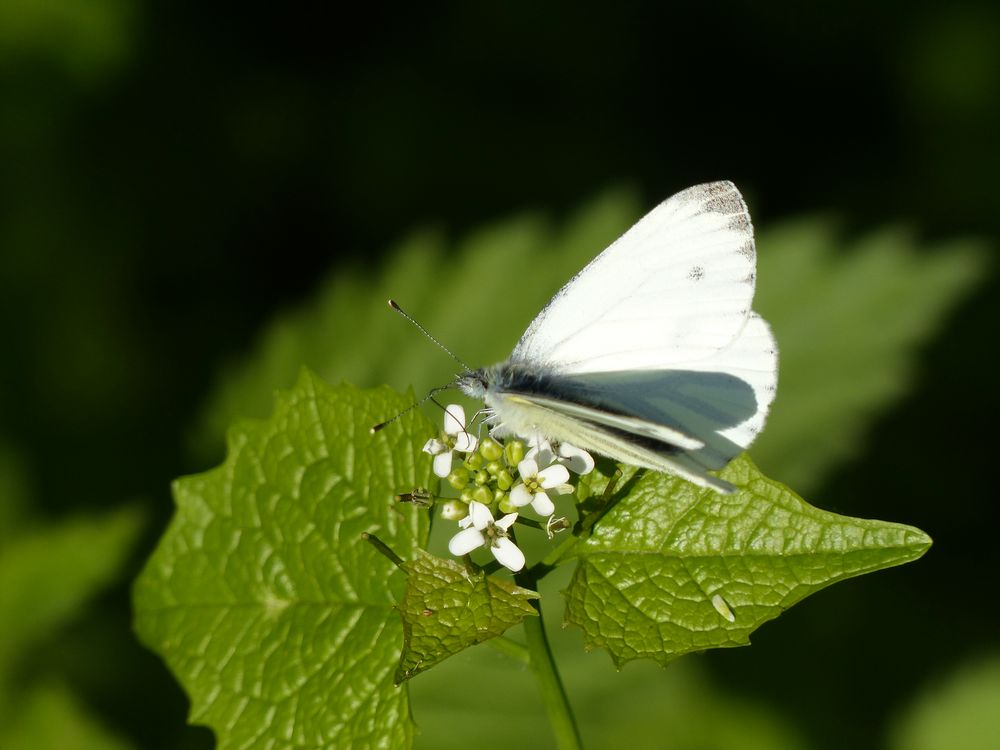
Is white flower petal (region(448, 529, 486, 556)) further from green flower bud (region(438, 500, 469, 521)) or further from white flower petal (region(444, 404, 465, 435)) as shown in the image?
Result: white flower petal (region(444, 404, 465, 435))

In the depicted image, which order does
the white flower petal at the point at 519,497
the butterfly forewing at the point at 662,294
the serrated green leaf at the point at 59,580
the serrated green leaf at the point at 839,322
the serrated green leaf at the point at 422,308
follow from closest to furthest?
1. the white flower petal at the point at 519,497
2. the butterfly forewing at the point at 662,294
3. the serrated green leaf at the point at 59,580
4. the serrated green leaf at the point at 839,322
5. the serrated green leaf at the point at 422,308

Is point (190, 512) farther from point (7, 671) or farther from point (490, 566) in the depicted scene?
point (7, 671)

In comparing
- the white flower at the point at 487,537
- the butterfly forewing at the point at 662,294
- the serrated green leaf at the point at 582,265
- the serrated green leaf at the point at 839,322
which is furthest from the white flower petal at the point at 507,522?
the serrated green leaf at the point at 839,322

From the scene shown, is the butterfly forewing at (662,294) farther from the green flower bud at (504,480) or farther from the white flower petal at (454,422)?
the green flower bud at (504,480)

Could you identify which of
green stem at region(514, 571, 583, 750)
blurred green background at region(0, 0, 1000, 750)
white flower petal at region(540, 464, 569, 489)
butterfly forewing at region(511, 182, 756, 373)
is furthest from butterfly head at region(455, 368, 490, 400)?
blurred green background at region(0, 0, 1000, 750)

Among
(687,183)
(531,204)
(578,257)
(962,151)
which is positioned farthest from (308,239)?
(962,151)

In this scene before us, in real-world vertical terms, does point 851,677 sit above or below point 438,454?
below
